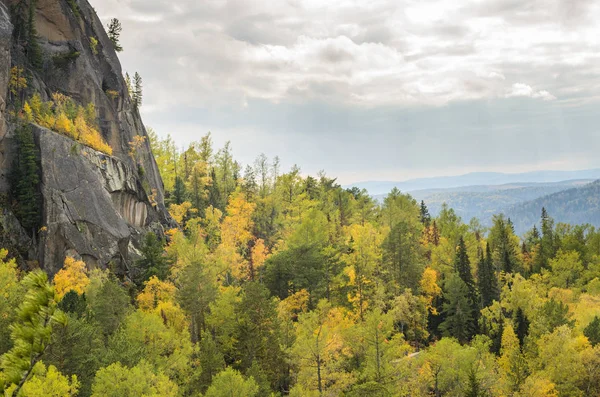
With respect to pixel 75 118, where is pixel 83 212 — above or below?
below

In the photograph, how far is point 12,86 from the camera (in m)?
45.1

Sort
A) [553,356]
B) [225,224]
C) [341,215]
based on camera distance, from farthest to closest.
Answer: [341,215] → [225,224] → [553,356]

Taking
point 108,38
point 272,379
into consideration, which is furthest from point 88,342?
point 108,38

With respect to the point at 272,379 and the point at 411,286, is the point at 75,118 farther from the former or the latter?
the point at 411,286

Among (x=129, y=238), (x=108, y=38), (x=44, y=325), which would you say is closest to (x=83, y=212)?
(x=129, y=238)

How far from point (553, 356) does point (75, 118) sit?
56.7 m

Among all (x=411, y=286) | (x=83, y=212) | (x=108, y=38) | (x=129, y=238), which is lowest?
(x=411, y=286)

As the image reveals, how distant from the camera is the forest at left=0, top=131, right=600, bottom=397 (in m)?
25.4

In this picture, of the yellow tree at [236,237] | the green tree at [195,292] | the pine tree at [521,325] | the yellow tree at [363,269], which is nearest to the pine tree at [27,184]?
Answer: the green tree at [195,292]

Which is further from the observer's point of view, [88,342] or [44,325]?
[88,342]

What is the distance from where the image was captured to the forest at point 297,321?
83.2 ft

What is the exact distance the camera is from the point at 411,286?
51156 millimetres

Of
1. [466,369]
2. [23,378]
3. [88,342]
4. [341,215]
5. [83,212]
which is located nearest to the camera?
[23,378]

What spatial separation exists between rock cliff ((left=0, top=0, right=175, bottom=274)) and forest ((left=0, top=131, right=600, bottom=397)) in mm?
2990
